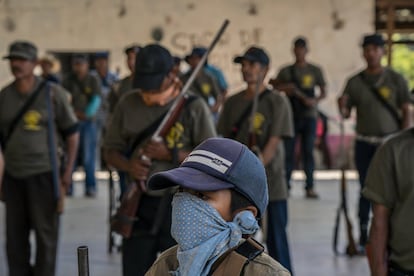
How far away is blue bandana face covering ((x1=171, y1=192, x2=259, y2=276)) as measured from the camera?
8.11ft

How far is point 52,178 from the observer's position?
251 inches

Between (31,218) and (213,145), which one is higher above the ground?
(213,145)

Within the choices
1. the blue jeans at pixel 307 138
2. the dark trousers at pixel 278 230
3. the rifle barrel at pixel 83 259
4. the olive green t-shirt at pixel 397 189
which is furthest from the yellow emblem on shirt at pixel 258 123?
the blue jeans at pixel 307 138

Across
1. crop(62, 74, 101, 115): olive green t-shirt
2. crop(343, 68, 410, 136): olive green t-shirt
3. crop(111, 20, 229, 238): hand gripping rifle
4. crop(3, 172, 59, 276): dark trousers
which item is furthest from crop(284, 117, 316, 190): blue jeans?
crop(111, 20, 229, 238): hand gripping rifle

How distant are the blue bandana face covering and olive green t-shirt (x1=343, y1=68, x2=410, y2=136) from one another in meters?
5.75

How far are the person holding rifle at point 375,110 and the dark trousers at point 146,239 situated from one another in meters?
3.19

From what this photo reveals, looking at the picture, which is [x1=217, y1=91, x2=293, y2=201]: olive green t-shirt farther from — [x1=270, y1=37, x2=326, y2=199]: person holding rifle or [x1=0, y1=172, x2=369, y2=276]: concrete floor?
[x1=270, y1=37, x2=326, y2=199]: person holding rifle

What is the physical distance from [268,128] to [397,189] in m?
2.33

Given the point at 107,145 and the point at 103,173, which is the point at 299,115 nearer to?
the point at 103,173

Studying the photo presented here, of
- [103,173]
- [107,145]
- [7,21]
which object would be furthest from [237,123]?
[7,21]

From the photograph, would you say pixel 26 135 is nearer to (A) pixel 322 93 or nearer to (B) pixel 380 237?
(B) pixel 380 237

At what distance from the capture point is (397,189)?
4203 mm

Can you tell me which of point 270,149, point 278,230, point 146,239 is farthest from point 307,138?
point 146,239

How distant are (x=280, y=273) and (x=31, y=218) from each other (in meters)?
4.17
